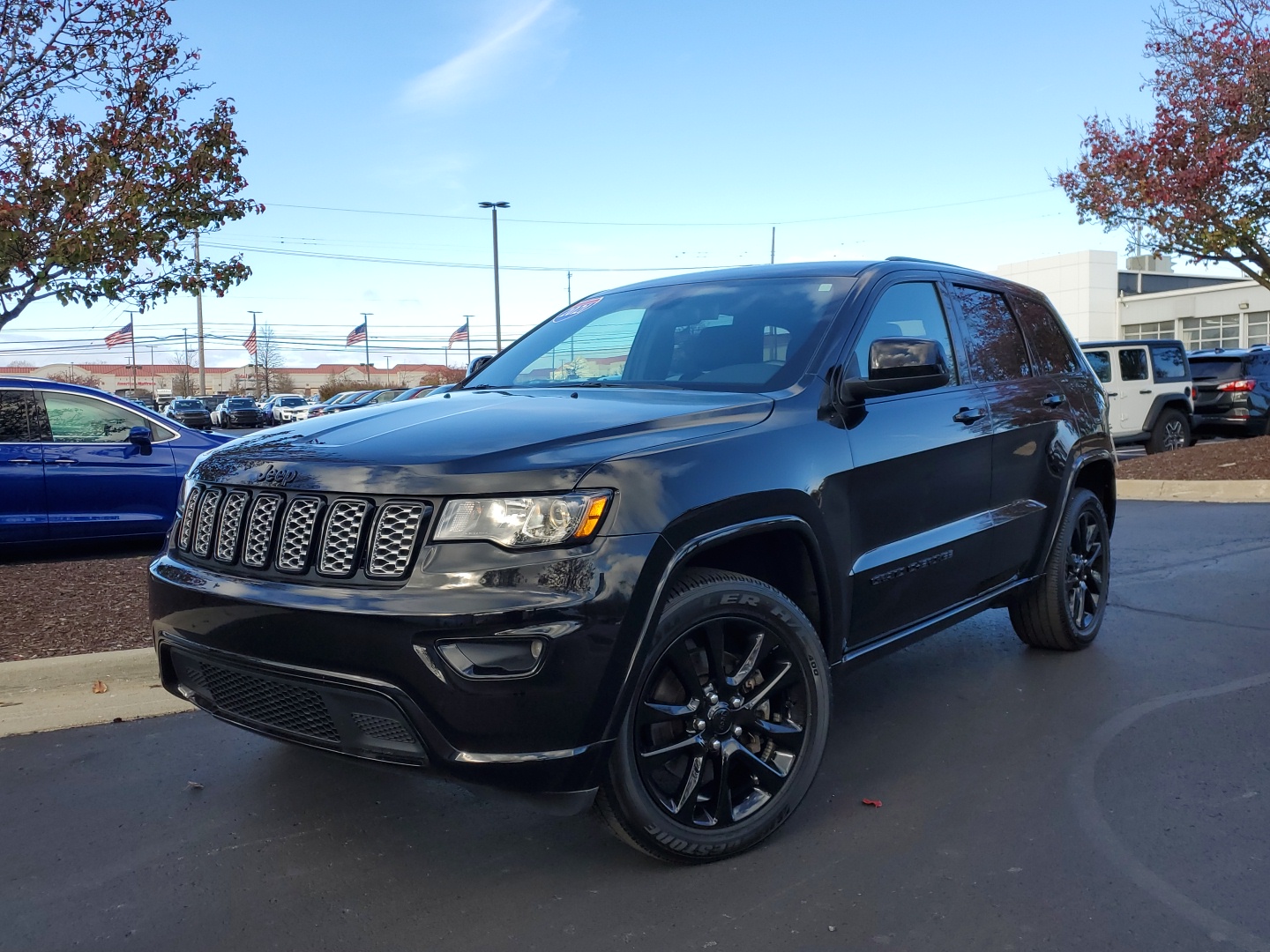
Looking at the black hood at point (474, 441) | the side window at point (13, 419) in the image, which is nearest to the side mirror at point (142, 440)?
the side window at point (13, 419)

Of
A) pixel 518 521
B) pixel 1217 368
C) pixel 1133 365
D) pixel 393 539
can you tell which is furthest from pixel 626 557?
pixel 1217 368

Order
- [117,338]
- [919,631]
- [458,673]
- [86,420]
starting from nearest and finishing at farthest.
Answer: [458,673] < [919,631] < [86,420] < [117,338]

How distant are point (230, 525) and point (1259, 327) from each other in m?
54.9

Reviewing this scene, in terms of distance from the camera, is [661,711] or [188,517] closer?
[661,711]

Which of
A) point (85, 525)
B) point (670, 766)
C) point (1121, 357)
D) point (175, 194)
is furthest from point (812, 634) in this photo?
point (1121, 357)

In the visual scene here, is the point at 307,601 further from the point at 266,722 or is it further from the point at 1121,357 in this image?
the point at 1121,357

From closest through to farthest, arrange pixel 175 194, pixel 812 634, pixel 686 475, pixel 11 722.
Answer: pixel 686 475 → pixel 812 634 → pixel 11 722 → pixel 175 194

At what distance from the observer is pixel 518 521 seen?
2.82 meters

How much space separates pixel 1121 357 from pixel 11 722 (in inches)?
586

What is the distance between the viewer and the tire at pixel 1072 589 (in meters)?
5.22

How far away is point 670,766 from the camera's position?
3.23 m

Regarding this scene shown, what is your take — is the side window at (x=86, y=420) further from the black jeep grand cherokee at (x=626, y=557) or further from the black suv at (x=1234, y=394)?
the black suv at (x=1234, y=394)

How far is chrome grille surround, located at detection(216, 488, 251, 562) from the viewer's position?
10.4ft

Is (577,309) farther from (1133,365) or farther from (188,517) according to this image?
(1133,365)
